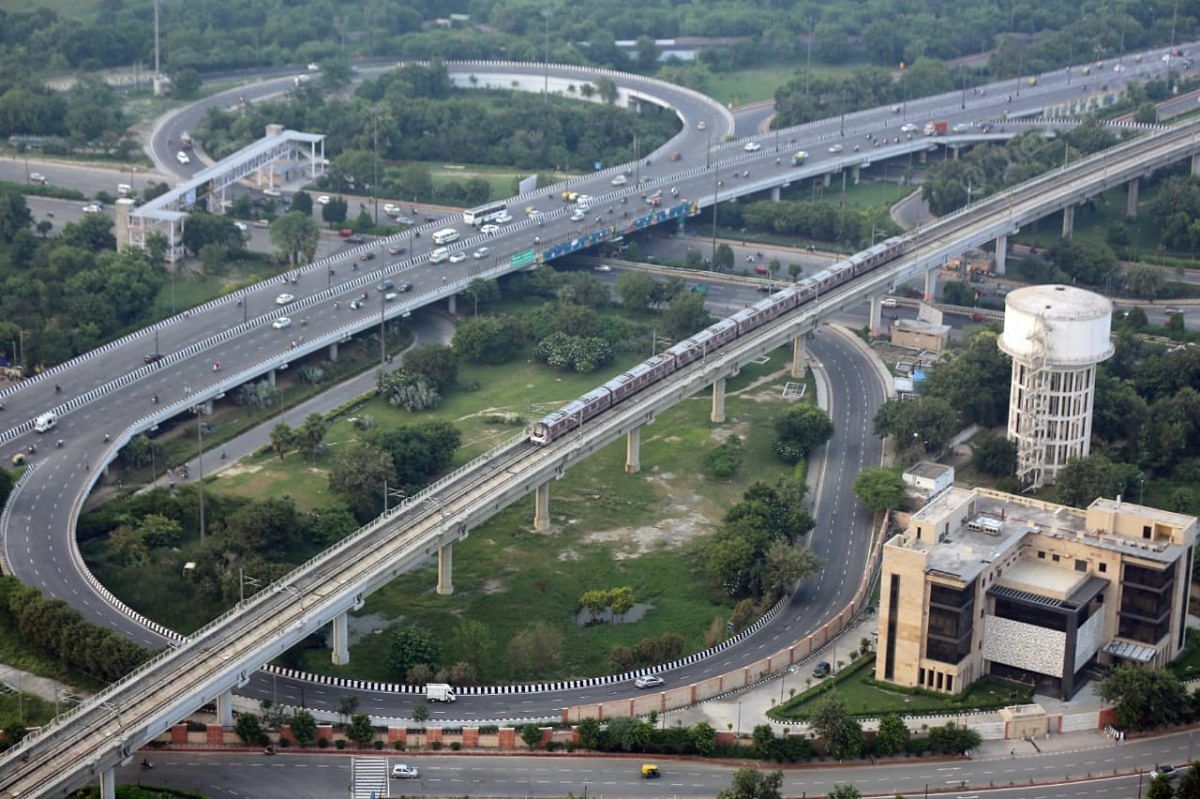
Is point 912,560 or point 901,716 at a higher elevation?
point 912,560

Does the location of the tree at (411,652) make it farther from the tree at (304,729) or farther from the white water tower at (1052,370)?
the white water tower at (1052,370)

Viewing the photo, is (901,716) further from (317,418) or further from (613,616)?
(317,418)

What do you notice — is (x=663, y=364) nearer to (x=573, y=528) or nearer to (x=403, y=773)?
(x=573, y=528)

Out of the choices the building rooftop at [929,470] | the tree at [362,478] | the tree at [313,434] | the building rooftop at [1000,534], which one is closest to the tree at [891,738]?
the building rooftop at [1000,534]

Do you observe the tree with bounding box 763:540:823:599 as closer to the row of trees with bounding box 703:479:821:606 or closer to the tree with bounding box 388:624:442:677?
the row of trees with bounding box 703:479:821:606

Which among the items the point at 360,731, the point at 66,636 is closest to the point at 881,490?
the point at 360,731

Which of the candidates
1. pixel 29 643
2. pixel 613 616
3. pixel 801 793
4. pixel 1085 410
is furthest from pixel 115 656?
pixel 1085 410

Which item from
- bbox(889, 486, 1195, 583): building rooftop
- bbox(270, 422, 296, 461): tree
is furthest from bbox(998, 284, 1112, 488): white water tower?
bbox(270, 422, 296, 461): tree

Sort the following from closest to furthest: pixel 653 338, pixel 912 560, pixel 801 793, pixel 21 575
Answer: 1. pixel 801 793
2. pixel 912 560
3. pixel 21 575
4. pixel 653 338
